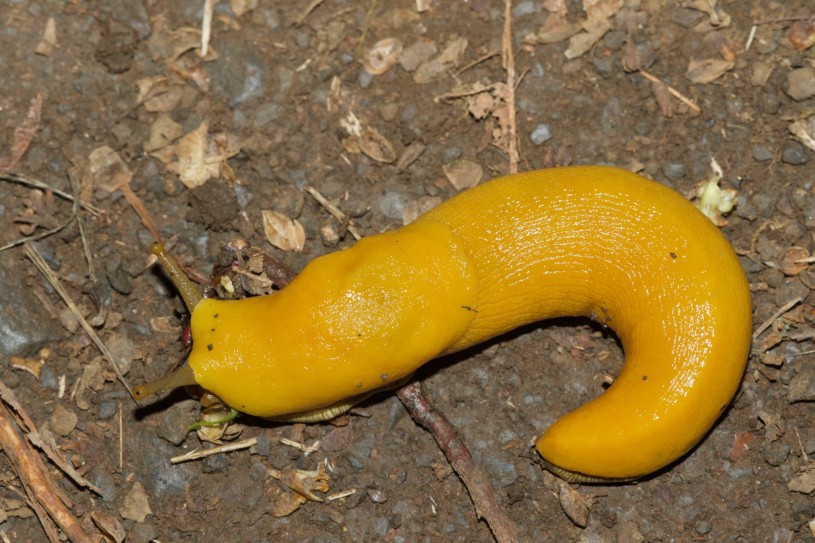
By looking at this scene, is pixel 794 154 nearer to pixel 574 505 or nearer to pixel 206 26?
pixel 574 505

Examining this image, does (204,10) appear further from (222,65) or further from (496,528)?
(496,528)

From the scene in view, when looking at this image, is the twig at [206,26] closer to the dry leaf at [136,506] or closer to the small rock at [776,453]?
the dry leaf at [136,506]

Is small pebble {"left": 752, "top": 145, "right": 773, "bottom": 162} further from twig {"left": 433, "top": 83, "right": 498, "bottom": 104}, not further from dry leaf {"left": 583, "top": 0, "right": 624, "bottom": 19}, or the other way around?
twig {"left": 433, "top": 83, "right": 498, "bottom": 104}

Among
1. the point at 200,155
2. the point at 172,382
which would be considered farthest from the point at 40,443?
the point at 200,155

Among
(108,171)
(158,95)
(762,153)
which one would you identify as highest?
(158,95)

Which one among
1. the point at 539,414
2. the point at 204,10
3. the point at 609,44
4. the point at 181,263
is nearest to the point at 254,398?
the point at 181,263
